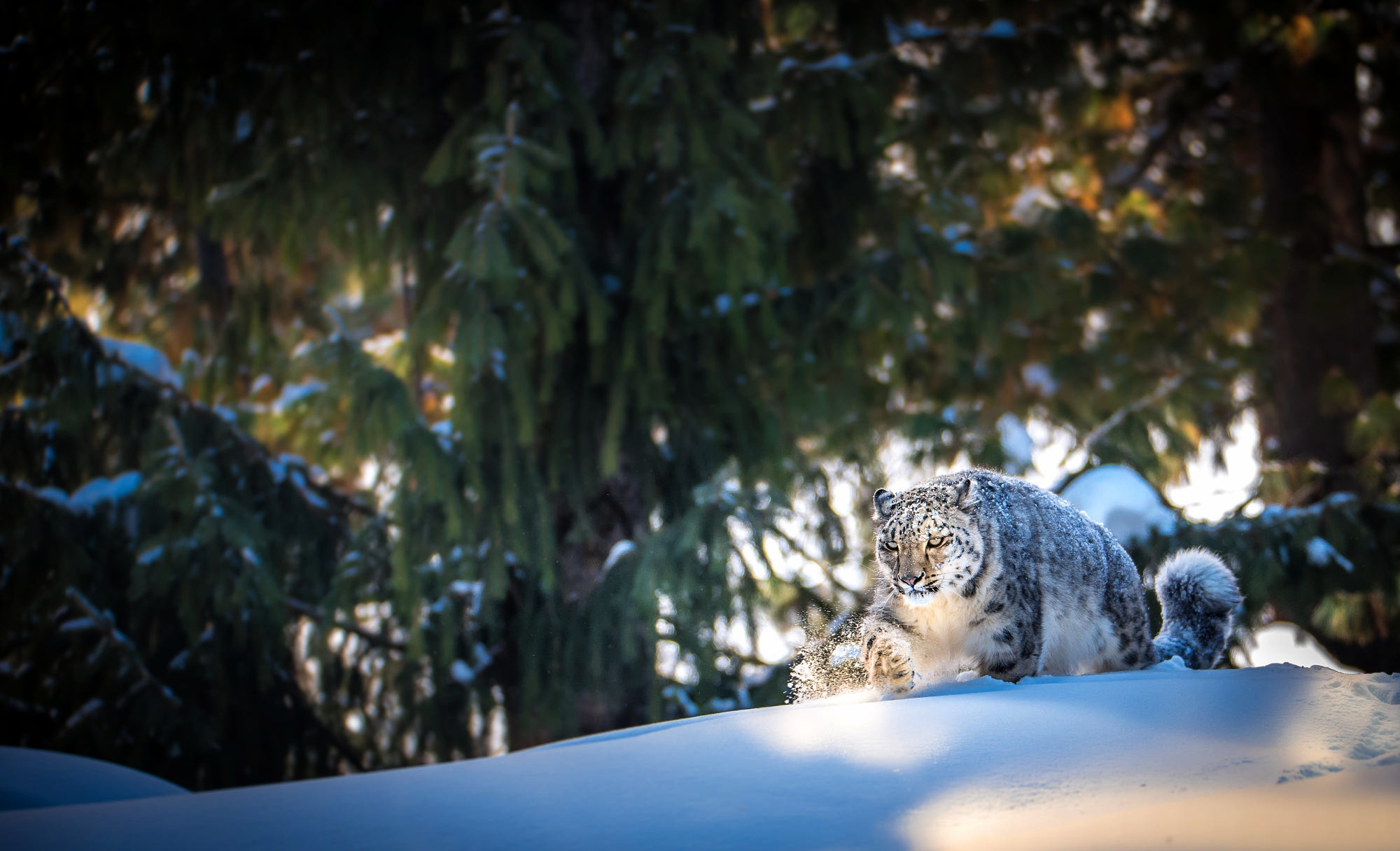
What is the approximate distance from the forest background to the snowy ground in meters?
3.07

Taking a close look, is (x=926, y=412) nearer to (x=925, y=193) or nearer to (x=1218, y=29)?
(x=925, y=193)

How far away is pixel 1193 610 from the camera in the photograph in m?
3.09

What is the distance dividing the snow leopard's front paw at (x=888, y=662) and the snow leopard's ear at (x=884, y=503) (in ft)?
1.00

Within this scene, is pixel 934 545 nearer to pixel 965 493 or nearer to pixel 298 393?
pixel 965 493

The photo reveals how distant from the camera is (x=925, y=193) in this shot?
8469 mm

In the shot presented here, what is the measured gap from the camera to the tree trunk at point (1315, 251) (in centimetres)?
842

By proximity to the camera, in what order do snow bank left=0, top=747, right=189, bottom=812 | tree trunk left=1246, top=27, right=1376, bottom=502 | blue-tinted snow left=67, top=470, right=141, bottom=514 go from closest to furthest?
snow bank left=0, top=747, right=189, bottom=812 < blue-tinted snow left=67, top=470, right=141, bottom=514 < tree trunk left=1246, top=27, right=1376, bottom=502

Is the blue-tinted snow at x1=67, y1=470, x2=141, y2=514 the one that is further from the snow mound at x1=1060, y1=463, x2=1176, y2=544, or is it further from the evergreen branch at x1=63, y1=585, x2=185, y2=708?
the snow mound at x1=1060, y1=463, x2=1176, y2=544

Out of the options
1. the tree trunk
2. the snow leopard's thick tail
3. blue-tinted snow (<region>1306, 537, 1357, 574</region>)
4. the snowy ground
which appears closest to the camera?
the snowy ground

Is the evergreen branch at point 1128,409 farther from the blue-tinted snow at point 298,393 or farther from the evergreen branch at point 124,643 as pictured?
the evergreen branch at point 124,643

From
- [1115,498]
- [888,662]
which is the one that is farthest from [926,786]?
[1115,498]

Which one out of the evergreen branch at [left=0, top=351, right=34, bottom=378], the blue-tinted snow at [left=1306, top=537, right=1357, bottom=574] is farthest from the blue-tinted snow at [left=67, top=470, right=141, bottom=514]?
the blue-tinted snow at [left=1306, top=537, right=1357, bottom=574]

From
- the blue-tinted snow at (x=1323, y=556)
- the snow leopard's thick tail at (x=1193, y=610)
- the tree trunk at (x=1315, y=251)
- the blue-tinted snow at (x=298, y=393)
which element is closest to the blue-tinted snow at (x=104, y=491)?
the blue-tinted snow at (x=298, y=393)

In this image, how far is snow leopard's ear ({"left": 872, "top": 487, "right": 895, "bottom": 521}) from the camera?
2.51 metres
